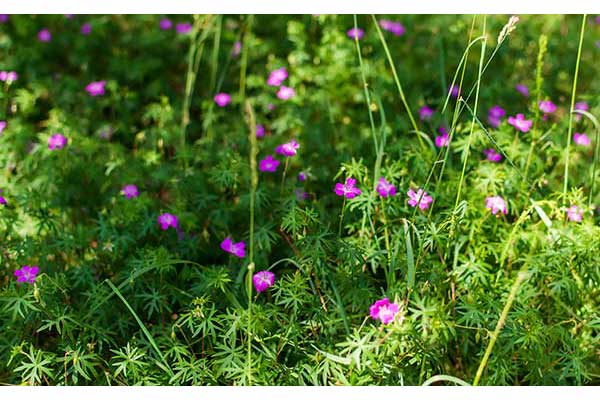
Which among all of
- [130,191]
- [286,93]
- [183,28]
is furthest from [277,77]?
[130,191]

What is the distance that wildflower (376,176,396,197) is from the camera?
2262 mm

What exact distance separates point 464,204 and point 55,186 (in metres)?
1.57

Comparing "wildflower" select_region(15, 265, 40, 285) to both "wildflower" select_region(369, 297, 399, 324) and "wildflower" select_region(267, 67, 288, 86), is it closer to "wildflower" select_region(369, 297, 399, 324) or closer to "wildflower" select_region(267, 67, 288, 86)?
"wildflower" select_region(369, 297, 399, 324)

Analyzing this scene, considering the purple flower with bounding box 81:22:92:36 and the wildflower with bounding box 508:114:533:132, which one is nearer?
the wildflower with bounding box 508:114:533:132

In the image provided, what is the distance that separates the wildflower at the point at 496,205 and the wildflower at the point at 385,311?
0.59 meters

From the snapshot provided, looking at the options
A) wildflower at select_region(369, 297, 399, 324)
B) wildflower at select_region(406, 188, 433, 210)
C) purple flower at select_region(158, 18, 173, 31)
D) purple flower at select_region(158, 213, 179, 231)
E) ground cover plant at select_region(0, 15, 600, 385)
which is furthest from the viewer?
purple flower at select_region(158, 18, 173, 31)

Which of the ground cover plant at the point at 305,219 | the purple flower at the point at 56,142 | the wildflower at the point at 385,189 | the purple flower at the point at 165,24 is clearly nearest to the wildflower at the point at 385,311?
the ground cover plant at the point at 305,219

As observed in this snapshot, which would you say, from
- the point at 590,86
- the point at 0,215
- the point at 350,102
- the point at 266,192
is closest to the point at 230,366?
the point at 266,192

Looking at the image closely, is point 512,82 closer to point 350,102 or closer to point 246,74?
point 350,102

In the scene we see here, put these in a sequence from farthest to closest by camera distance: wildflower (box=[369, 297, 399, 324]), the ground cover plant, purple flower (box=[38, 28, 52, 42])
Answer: purple flower (box=[38, 28, 52, 42]) → the ground cover plant → wildflower (box=[369, 297, 399, 324])

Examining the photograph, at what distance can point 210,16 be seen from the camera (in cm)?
308

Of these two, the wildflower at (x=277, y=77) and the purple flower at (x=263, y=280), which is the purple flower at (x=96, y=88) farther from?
the purple flower at (x=263, y=280)

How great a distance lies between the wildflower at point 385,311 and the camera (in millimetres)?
1876

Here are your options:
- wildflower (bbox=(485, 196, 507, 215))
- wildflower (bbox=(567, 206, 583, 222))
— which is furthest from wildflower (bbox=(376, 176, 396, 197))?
wildflower (bbox=(567, 206, 583, 222))
